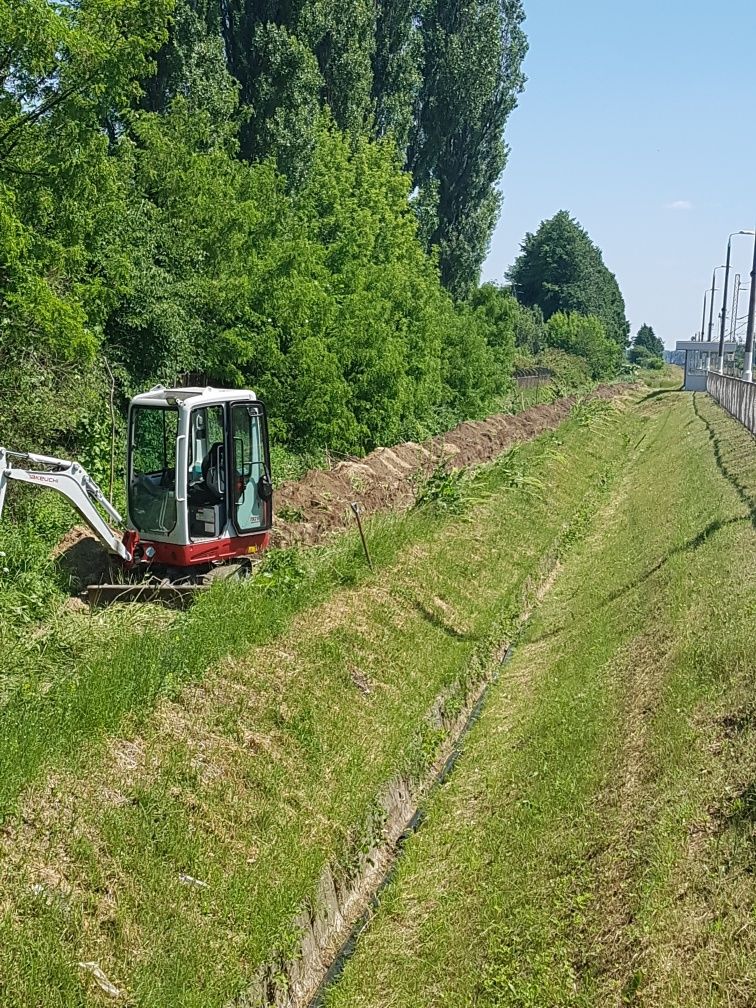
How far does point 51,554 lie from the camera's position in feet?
49.8

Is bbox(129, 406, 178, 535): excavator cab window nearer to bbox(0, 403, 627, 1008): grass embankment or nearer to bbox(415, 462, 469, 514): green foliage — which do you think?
bbox(0, 403, 627, 1008): grass embankment

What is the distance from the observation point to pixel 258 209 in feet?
90.2

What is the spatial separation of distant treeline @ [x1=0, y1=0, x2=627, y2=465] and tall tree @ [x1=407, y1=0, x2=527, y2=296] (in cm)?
10

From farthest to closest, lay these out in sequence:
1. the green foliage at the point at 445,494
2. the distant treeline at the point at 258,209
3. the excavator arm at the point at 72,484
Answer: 1. the green foliage at the point at 445,494
2. the distant treeline at the point at 258,209
3. the excavator arm at the point at 72,484

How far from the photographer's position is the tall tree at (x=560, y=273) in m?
113

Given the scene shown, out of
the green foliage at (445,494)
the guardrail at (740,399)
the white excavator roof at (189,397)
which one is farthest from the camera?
the guardrail at (740,399)

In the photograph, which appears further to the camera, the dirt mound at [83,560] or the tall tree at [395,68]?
the tall tree at [395,68]

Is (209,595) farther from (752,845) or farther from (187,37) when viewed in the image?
(187,37)

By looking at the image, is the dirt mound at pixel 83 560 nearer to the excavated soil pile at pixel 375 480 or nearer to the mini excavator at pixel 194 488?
the mini excavator at pixel 194 488

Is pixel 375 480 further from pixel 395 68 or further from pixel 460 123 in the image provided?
pixel 460 123

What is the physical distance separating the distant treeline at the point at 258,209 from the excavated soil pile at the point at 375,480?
1.67 meters

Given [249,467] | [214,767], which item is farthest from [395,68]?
[214,767]

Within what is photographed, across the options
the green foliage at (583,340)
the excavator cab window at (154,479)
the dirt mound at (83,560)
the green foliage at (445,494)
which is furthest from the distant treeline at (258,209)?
the green foliage at (583,340)

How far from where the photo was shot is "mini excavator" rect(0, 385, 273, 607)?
14.3 m
